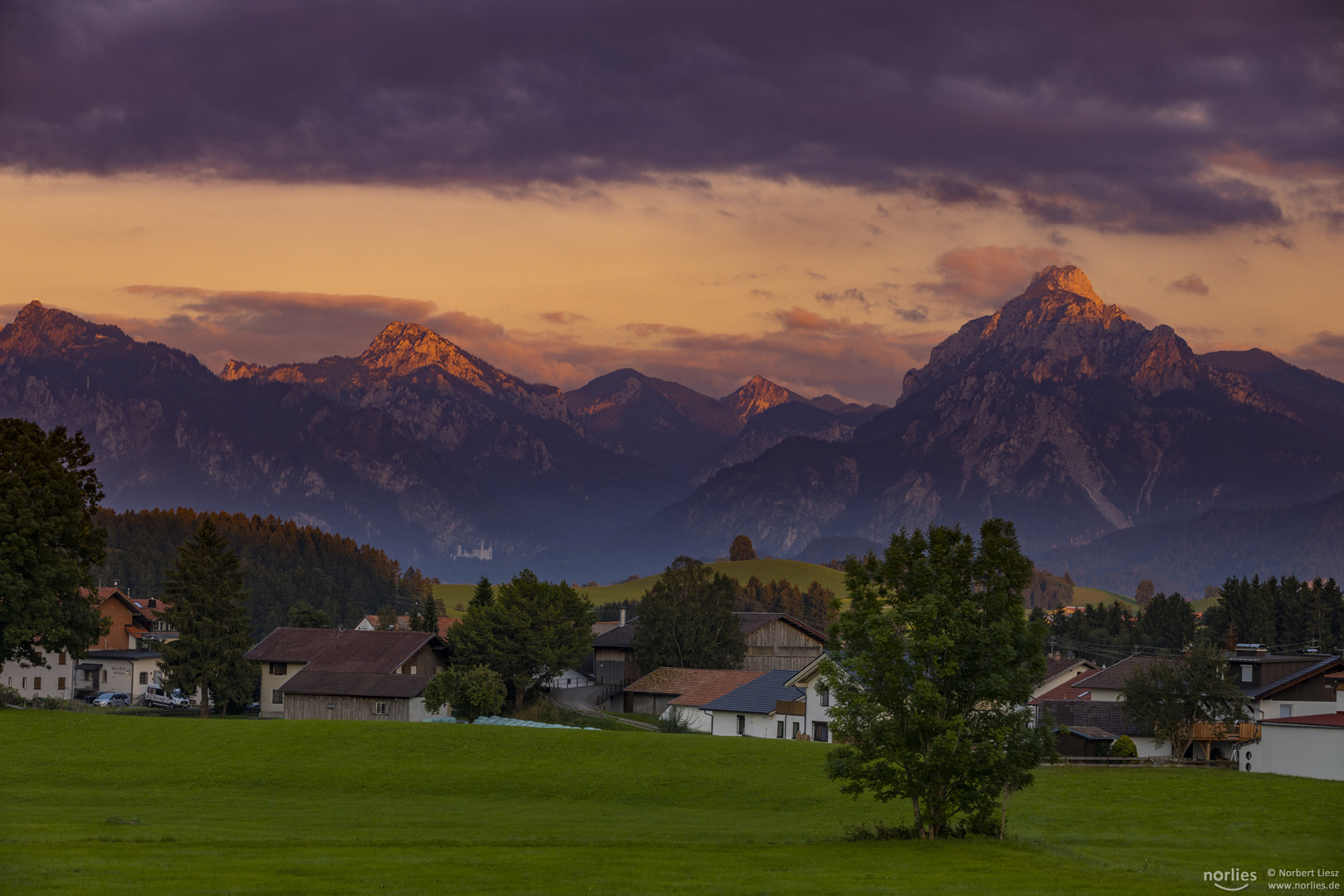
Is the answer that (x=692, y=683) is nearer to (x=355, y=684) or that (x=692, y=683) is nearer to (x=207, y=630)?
(x=355, y=684)

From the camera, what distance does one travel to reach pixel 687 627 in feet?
385

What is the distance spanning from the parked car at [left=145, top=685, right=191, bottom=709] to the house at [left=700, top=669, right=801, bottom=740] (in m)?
54.4

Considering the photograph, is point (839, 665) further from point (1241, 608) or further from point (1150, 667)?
point (1241, 608)

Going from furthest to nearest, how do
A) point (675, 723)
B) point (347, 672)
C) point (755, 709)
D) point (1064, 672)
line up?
1. point (1064, 672)
2. point (347, 672)
3. point (675, 723)
4. point (755, 709)

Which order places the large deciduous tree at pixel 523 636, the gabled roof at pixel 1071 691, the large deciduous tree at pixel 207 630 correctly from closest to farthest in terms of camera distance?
the large deciduous tree at pixel 207 630 → the gabled roof at pixel 1071 691 → the large deciduous tree at pixel 523 636

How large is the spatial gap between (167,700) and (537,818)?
300ft

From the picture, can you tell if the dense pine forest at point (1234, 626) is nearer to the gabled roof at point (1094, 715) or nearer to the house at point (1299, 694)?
the house at point (1299, 694)

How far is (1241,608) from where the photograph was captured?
163 meters

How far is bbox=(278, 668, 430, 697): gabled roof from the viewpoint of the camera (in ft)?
311

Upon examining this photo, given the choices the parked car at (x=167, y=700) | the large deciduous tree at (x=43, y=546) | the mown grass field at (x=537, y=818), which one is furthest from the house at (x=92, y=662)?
the mown grass field at (x=537, y=818)

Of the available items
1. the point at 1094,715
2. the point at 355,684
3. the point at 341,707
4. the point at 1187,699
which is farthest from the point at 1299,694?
the point at 341,707

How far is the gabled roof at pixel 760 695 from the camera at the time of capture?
291 feet

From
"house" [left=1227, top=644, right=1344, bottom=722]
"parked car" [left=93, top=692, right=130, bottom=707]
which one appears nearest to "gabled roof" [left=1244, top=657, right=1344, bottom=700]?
"house" [left=1227, top=644, right=1344, bottom=722]

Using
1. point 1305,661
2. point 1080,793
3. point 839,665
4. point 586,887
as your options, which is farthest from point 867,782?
point 1305,661
